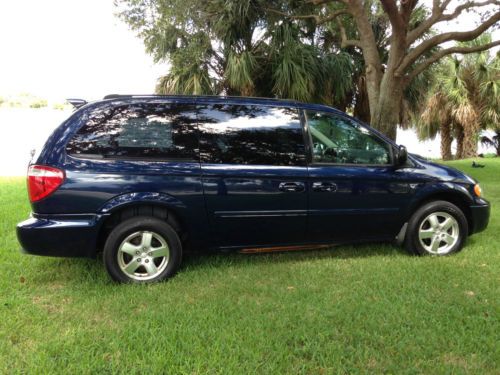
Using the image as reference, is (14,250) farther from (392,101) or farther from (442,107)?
(442,107)

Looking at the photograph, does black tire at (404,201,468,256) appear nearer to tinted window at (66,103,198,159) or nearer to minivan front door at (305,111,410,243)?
minivan front door at (305,111,410,243)

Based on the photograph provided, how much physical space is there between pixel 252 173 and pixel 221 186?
308 millimetres

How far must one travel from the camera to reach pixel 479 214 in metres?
4.53

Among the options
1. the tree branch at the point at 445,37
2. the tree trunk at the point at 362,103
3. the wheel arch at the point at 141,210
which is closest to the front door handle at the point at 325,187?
the wheel arch at the point at 141,210

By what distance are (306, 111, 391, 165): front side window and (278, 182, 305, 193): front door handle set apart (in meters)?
0.32

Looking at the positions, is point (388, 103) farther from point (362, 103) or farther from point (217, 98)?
point (217, 98)

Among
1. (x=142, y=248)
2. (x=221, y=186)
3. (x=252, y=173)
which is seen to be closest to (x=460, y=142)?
(x=252, y=173)

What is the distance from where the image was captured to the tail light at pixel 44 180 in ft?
11.3

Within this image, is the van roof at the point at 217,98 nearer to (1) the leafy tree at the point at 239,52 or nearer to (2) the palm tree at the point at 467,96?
(1) the leafy tree at the point at 239,52

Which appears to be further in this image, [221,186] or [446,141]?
[446,141]

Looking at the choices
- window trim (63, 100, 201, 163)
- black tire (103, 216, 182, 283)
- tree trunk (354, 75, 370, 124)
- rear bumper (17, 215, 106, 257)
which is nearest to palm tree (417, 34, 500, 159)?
tree trunk (354, 75, 370, 124)

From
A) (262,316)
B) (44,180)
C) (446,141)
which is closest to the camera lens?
(262,316)

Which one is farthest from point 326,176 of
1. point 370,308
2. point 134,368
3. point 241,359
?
point 134,368

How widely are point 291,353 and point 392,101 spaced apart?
7674 mm
